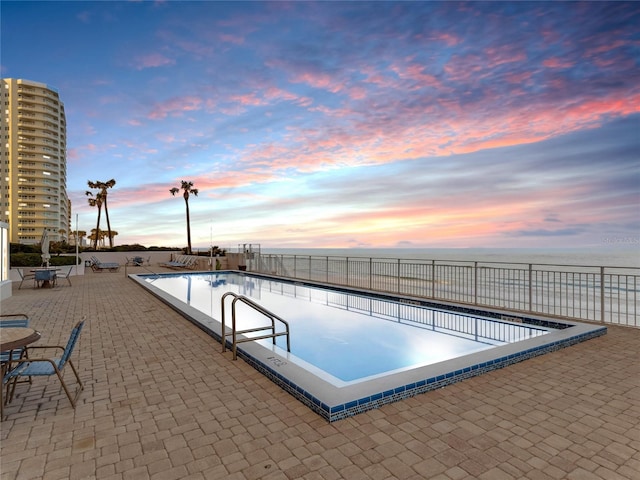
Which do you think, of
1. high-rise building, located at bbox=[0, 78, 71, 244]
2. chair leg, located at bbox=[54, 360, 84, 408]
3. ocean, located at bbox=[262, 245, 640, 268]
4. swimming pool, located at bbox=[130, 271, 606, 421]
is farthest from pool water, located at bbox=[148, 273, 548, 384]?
high-rise building, located at bbox=[0, 78, 71, 244]

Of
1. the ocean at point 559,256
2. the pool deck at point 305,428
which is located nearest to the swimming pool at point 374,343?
the pool deck at point 305,428

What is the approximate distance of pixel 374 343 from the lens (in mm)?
6188

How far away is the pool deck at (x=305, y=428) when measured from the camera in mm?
2338

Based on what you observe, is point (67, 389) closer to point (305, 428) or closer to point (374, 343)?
point (305, 428)

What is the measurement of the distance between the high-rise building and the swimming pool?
268 feet

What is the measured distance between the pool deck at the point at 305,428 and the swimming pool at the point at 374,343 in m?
0.14

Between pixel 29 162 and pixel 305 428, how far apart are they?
9434 centimetres

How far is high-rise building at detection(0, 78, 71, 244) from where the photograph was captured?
71750mm

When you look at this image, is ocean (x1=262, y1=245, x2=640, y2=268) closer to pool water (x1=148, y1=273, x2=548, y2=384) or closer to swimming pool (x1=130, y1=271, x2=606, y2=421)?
swimming pool (x1=130, y1=271, x2=606, y2=421)

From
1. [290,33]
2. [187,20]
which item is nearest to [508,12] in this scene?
[290,33]

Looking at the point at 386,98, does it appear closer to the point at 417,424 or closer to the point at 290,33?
the point at 290,33

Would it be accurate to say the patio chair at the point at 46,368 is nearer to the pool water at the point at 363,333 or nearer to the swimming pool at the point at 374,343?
the swimming pool at the point at 374,343

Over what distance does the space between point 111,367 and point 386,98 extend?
467 inches

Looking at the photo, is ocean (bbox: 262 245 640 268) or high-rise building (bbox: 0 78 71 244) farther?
high-rise building (bbox: 0 78 71 244)
